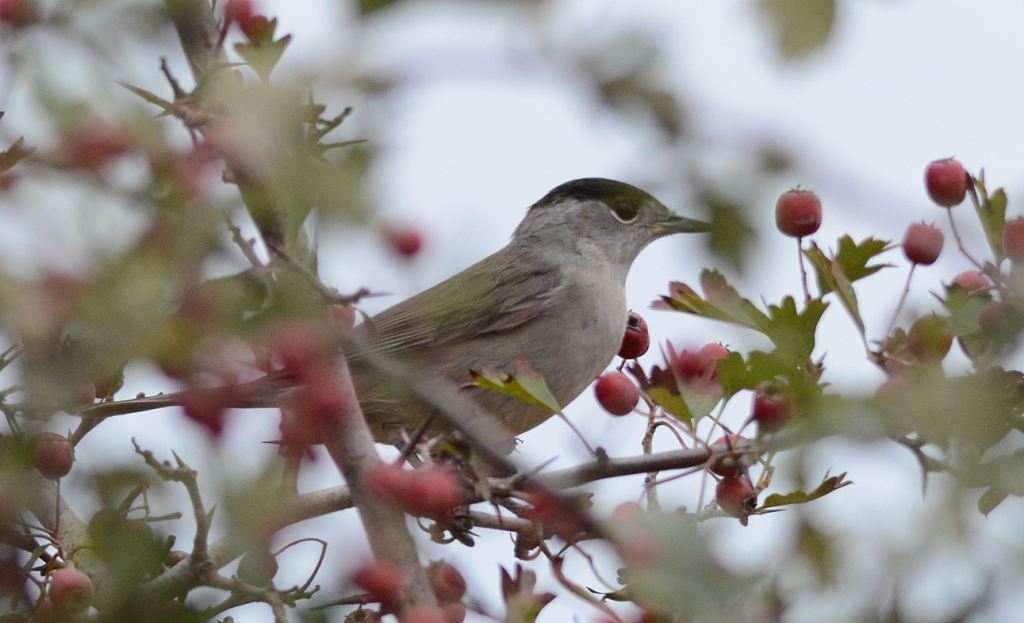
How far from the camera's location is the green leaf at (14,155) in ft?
6.95

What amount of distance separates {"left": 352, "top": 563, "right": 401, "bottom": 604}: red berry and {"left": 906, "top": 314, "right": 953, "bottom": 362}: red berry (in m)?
1.19

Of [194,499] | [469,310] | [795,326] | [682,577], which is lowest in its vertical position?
[682,577]

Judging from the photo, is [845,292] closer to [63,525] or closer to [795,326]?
[795,326]

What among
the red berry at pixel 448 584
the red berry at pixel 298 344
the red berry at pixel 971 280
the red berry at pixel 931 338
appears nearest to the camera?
the red berry at pixel 298 344

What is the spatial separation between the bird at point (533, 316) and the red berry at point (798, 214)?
6.82 ft

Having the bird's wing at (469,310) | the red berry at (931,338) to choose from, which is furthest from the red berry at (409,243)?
the bird's wing at (469,310)

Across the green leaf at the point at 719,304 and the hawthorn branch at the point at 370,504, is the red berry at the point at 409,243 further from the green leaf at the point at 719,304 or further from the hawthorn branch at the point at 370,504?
the green leaf at the point at 719,304

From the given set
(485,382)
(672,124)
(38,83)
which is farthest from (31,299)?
(485,382)

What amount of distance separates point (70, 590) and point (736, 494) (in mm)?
1658

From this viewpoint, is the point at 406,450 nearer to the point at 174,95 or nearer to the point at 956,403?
the point at 174,95

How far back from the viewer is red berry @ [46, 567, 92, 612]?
2.23 meters

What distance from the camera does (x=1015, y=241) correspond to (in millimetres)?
2959

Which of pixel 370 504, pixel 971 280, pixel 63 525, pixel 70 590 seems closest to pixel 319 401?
pixel 370 504

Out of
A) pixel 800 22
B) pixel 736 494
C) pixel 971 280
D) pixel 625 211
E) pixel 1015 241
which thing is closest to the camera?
pixel 800 22
